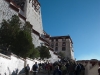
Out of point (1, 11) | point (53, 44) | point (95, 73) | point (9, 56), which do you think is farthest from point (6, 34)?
point (53, 44)

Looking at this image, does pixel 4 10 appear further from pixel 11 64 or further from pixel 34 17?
pixel 34 17

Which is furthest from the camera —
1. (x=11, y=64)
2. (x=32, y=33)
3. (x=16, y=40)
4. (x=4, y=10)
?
(x=32, y=33)

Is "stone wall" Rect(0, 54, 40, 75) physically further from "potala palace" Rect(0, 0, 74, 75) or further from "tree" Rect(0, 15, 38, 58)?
"tree" Rect(0, 15, 38, 58)

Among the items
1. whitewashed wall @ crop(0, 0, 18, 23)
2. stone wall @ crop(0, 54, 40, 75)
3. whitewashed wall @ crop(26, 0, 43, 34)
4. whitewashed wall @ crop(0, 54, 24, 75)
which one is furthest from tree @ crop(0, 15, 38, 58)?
whitewashed wall @ crop(26, 0, 43, 34)

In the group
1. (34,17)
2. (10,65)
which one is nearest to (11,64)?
(10,65)

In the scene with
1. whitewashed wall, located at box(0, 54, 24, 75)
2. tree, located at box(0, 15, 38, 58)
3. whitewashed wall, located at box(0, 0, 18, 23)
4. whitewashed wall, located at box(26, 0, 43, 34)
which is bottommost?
whitewashed wall, located at box(0, 54, 24, 75)

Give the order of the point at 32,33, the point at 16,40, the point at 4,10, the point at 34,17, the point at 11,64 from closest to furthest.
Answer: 1. the point at 11,64
2. the point at 16,40
3. the point at 4,10
4. the point at 32,33
5. the point at 34,17

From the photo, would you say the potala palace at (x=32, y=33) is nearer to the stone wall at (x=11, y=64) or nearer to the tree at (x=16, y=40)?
the stone wall at (x=11, y=64)

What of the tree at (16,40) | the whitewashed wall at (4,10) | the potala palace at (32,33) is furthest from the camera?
the whitewashed wall at (4,10)

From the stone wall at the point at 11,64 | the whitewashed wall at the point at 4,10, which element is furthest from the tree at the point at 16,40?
the whitewashed wall at the point at 4,10

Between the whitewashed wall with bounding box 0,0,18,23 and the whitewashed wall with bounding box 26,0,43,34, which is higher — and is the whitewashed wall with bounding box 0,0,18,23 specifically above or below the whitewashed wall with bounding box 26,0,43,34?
below

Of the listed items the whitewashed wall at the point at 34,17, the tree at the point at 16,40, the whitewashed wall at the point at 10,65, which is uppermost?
the whitewashed wall at the point at 34,17

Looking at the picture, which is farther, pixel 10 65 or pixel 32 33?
pixel 32 33

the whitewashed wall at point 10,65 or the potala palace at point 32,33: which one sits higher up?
the potala palace at point 32,33
